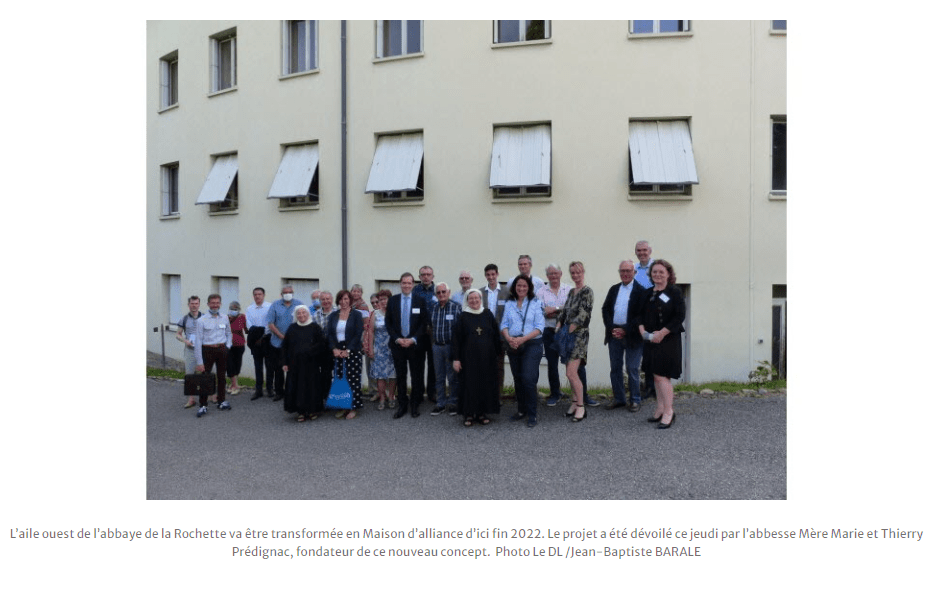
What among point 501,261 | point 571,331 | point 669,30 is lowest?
point 571,331

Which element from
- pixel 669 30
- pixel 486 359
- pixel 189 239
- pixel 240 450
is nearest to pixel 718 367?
pixel 486 359

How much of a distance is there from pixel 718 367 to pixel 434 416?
196 inches

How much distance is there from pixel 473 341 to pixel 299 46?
794 cm

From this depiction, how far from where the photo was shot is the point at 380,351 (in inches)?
292

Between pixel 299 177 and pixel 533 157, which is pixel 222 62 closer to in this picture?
pixel 299 177

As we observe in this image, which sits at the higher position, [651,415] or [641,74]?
[641,74]

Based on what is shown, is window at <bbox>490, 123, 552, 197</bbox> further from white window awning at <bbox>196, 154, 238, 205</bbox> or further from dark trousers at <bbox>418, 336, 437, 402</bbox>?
white window awning at <bbox>196, 154, 238, 205</bbox>

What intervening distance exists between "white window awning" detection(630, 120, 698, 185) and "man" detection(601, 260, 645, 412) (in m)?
2.69

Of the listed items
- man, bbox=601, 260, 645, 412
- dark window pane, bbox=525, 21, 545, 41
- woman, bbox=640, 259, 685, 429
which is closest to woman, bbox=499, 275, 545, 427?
man, bbox=601, 260, 645, 412

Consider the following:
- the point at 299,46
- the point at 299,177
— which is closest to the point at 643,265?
the point at 299,177

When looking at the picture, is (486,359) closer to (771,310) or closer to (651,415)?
(651,415)

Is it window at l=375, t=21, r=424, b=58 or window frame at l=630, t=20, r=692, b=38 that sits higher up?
window at l=375, t=21, r=424, b=58

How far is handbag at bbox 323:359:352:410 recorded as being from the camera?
22.9 feet

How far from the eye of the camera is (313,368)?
6.95 m
